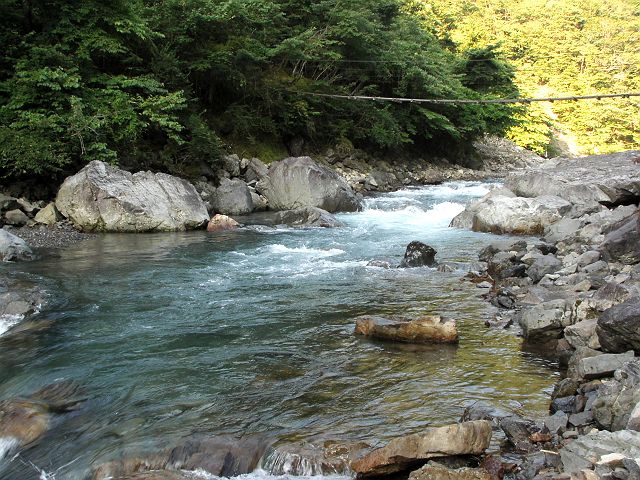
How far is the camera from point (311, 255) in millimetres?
10945

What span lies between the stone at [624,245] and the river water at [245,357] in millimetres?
1926

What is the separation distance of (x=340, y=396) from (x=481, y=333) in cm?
225

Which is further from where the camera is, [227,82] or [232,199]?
[227,82]

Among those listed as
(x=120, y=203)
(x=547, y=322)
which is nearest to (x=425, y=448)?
(x=547, y=322)

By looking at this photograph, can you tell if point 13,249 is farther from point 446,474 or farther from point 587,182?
point 587,182

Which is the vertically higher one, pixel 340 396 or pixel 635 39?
pixel 635 39

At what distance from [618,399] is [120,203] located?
12.1 meters

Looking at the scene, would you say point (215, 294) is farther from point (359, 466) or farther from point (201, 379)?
point (359, 466)

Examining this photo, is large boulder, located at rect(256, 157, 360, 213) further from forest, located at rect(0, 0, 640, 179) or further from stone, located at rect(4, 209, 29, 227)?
stone, located at rect(4, 209, 29, 227)

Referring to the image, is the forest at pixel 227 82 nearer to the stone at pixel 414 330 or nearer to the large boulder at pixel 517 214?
the large boulder at pixel 517 214


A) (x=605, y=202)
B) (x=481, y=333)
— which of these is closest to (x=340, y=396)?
(x=481, y=333)

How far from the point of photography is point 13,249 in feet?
34.1

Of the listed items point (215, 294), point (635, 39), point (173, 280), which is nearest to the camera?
point (215, 294)

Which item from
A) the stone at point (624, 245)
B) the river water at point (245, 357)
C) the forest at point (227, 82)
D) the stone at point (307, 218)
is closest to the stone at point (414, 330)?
the river water at point (245, 357)
